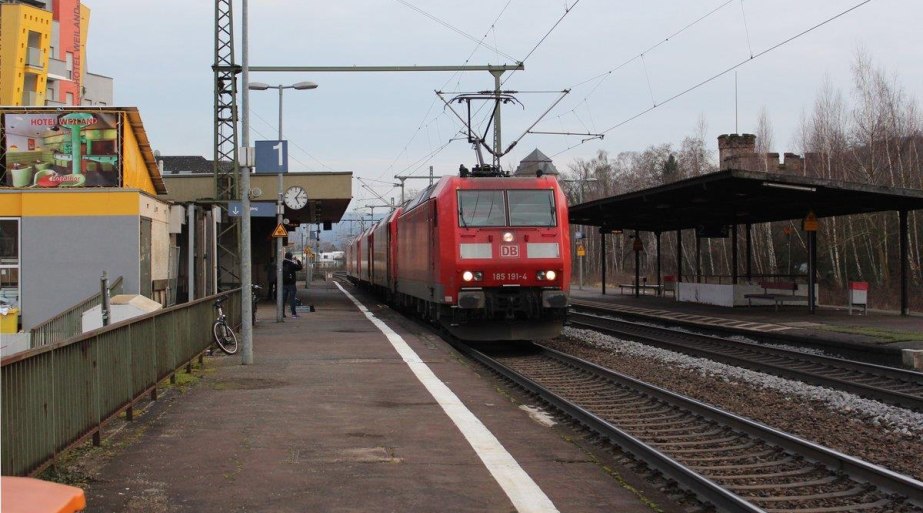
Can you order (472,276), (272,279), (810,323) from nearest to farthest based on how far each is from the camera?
(472,276) → (810,323) → (272,279)

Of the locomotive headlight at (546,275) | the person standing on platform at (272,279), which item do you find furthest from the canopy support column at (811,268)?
the person standing on platform at (272,279)

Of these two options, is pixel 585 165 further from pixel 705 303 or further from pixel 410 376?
pixel 410 376

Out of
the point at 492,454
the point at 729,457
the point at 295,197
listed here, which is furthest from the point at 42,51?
the point at 729,457

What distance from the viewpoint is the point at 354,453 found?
23.9ft

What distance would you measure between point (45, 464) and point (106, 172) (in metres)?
15.8

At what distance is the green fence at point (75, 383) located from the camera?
17.5 ft

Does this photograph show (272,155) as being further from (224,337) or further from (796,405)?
(796,405)

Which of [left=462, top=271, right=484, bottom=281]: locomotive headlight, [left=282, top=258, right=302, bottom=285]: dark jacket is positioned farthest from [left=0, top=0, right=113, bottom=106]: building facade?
[left=462, top=271, right=484, bottom=281]: locomotive headlight

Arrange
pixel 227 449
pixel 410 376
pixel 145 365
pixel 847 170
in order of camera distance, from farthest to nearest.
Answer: pixel 847 170 → pixel 410 376 → pixel 145 365 → pixel 227 449

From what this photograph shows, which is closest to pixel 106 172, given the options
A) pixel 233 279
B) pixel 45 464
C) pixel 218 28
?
pixel 218 28

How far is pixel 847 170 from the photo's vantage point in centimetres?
4459

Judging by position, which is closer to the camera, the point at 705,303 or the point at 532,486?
the point at 532,486

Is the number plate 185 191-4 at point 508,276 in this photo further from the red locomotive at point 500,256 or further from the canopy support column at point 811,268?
the canopy support column at point 811,268

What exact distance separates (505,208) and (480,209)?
45 cm
